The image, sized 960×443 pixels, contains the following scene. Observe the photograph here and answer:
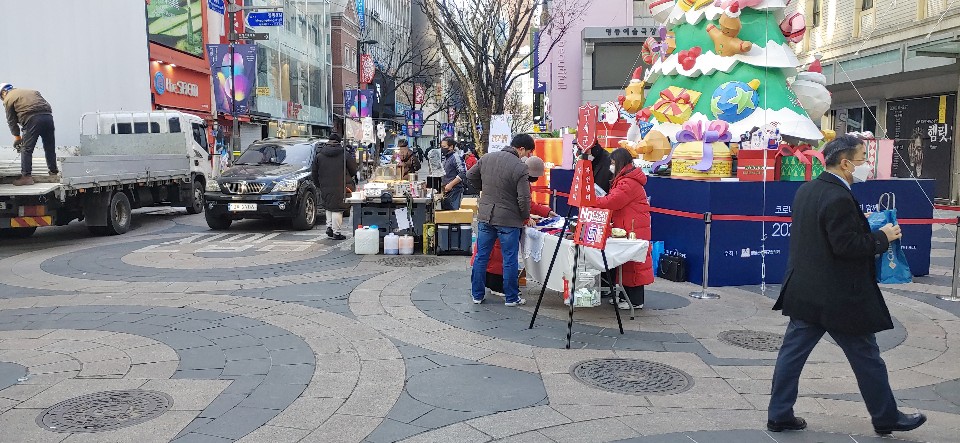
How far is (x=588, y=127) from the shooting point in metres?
6.42

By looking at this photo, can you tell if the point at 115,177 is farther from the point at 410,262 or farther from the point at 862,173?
the point at 862,173

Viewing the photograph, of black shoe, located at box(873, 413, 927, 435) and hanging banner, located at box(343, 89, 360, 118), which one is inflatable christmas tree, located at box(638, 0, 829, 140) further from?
hanging banner, located at box(343, 89, 360, 118)

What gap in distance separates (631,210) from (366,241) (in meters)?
5.10

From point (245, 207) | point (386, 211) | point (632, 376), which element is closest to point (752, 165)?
point (632, 376)

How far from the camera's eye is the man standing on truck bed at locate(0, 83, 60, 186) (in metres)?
11.8

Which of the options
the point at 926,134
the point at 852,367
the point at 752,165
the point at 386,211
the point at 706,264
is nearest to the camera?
the point at 852,367

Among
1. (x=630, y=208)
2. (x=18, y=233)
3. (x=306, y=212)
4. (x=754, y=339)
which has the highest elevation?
(x=630, y=208)

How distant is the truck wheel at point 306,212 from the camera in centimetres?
1411

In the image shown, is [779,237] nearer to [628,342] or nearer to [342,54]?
[628,342]

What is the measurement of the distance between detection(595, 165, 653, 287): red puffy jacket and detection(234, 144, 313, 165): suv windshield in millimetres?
9146

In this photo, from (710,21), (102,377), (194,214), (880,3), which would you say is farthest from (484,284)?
(880,3)

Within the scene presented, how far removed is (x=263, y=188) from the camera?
44.9 ft

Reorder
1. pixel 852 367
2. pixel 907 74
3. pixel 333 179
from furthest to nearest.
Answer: pixel 907 74 < pixel 333 179 < pixel 852 367

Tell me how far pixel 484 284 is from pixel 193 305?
3159 millimetres
